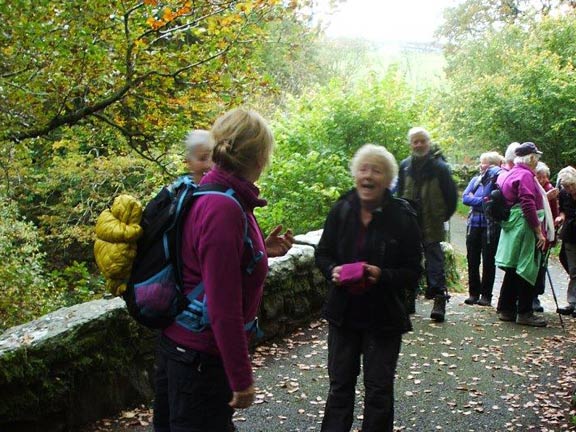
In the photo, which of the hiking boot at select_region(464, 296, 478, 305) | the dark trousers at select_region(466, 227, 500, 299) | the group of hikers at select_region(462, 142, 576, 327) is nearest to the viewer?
the group of hikers at select_region(462, 142, 576, 327)

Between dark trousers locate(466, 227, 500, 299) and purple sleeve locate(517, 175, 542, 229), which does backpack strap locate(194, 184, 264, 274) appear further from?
dark trousers locate(466, 227, 500, 299)

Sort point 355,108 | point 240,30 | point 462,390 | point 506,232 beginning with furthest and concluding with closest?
point 355,108
point 240,30
point 506,232
point 462,390

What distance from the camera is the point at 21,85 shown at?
21.5ft

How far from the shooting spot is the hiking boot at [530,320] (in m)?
7.03

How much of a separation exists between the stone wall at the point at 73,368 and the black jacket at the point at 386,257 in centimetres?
171

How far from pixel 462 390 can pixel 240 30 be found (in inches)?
216

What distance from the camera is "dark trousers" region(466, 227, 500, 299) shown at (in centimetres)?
780

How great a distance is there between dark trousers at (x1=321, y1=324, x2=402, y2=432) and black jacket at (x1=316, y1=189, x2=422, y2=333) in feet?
0.31

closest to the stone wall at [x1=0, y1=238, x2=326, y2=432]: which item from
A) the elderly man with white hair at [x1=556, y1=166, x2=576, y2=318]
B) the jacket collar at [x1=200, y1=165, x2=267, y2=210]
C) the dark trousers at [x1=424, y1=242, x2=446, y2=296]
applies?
the jacket collar at [x1=200, y1=165, x2=267, y2=210]

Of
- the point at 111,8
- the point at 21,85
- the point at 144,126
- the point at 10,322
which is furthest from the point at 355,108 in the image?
the point at 10,322

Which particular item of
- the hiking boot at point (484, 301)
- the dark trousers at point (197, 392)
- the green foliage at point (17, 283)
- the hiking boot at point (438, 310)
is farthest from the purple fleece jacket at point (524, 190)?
the green foliage at point (17, 283)

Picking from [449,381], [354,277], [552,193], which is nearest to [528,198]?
[552,193]

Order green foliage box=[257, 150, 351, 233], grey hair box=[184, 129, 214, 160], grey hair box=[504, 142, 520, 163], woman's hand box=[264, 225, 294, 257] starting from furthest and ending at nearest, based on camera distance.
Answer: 1. green foliage box=[257, 150, 351, 233]
2. grey hair box=[504, 142, 520, 163]
3. grey hair box=[184, 129, 214, 160]
4. woman's hand box=[264, 225, 294, 257]

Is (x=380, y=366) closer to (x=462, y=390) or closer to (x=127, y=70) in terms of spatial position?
(x=462, y=390)
